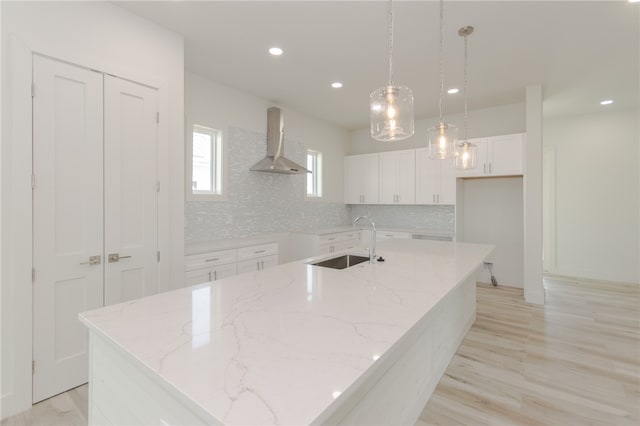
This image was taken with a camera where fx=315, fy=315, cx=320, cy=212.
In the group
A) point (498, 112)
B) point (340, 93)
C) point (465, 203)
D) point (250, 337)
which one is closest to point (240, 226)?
point (340, 93)

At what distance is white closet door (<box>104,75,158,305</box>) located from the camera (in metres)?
2.35

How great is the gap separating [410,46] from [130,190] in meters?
2.78

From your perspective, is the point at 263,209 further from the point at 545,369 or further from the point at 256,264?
the point at 545,369

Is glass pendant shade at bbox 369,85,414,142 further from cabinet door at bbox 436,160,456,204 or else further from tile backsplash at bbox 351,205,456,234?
tile backsplash at bbox 351,205,456,234

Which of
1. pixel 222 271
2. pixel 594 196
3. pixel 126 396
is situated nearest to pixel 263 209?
pixel 222 271

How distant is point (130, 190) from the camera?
2.46m

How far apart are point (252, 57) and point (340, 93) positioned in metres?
1.43

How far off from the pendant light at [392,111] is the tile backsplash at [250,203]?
252 cm

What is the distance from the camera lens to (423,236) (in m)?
5.03

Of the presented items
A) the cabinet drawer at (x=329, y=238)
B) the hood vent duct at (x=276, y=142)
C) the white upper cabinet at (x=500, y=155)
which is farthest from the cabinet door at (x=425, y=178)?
the hood vent duct at (x=276, y=142)

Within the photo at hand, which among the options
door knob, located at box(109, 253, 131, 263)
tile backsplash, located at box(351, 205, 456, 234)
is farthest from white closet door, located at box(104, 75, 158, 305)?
tile backsplash, located at box(351, 205, 456, 234)

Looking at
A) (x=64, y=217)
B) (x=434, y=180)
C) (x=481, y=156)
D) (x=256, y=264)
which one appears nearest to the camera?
(x=64, y=217)

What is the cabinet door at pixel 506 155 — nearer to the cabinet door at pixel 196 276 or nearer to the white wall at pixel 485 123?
the white wall at pixel 485 123

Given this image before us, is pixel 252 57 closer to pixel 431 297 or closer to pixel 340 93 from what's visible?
pixel 340 93
